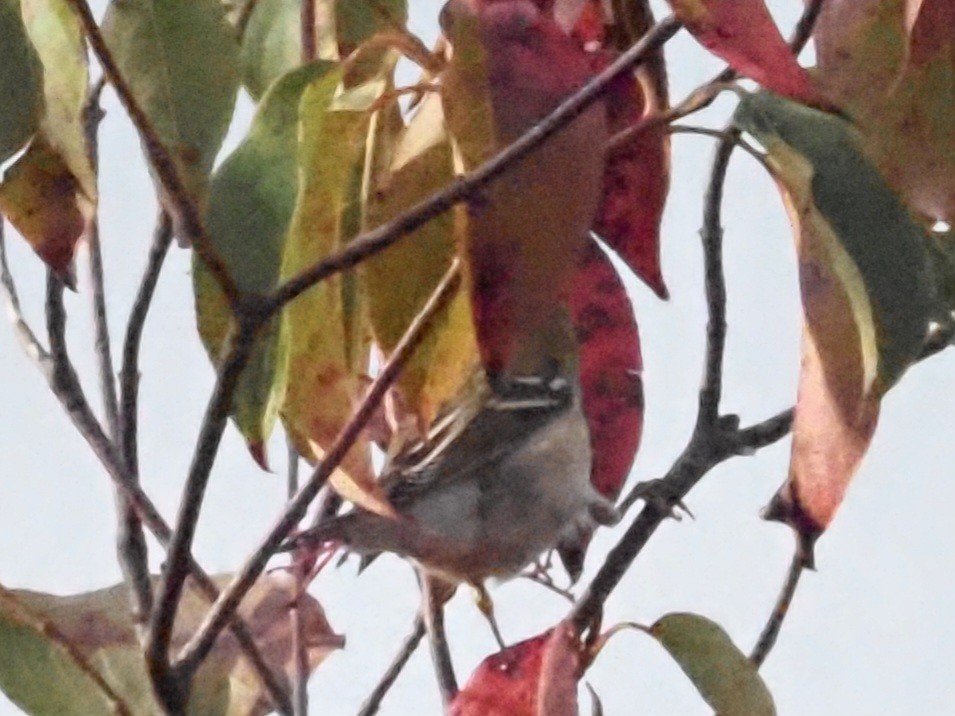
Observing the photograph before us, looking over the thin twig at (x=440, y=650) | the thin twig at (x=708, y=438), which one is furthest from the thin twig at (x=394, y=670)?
the thin twig at (x=708, y=438)

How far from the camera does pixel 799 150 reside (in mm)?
500

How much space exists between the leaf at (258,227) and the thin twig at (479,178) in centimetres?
3

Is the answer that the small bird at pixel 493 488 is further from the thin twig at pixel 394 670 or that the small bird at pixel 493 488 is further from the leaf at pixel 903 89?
the leaf at pixel 903 89

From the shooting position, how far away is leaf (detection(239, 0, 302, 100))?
0.70 meters

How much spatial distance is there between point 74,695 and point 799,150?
1.22ft

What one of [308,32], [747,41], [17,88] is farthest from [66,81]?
[747,41]

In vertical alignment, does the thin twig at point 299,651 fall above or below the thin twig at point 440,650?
above

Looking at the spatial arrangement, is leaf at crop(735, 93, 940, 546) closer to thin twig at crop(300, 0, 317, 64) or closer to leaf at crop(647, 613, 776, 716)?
leaf at crop(647, 613, 776, 716)

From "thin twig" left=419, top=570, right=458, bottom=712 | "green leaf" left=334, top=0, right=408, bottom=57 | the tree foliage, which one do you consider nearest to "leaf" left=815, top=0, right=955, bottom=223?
the tree foliage

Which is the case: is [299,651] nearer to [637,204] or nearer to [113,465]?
[113,465]

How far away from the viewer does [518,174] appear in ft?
1.51

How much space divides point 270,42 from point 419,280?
0.68 feet

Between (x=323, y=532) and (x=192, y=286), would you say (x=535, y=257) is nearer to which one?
(x=192, y=286)

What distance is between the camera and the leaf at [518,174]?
454 millimetres
